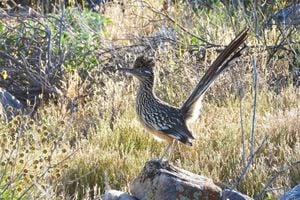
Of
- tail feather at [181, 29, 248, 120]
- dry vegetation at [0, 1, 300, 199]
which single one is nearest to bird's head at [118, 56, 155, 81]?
tail feather at [181, 29, 248, 120]

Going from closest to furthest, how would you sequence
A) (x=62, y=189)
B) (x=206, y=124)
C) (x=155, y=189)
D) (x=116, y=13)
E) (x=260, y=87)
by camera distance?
(x=155, y=189)
(x=62, y=189)
(x=206, y=124)
(x=260, y=87)
(x=116, y=13)

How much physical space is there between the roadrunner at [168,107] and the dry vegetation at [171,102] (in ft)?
1.04

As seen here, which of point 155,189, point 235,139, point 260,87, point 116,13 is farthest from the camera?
point 116,13

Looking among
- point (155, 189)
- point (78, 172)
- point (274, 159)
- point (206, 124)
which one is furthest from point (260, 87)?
point (155, 189)

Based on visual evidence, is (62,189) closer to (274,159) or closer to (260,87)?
(274,159)

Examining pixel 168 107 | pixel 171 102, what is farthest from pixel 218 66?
pixel 171 102

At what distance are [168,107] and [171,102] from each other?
2.11 m

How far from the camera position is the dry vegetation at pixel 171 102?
6121mm

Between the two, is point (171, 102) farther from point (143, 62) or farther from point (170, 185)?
point (170, 185)

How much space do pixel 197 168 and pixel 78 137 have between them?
1.56 metres

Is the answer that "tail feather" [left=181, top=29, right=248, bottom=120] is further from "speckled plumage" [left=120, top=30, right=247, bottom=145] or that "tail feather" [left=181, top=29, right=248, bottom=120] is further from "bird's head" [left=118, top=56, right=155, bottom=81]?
"bird's head" [left=118, top=56, right=155, bottom=81]

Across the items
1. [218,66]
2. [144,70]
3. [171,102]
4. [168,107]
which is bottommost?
[171,102]

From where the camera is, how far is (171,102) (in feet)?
28.1

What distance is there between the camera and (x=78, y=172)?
6.71m
